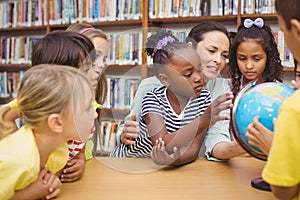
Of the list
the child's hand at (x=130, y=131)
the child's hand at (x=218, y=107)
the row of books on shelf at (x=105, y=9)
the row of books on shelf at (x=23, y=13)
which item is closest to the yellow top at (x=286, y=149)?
the child's hand at (x=218, y=107)

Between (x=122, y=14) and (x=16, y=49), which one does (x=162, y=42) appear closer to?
(x=122, y=14)

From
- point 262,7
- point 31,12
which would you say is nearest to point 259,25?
point 262,7

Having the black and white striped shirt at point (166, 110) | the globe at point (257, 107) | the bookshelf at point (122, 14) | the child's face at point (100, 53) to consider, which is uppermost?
the bookshelf at point (122, 14)

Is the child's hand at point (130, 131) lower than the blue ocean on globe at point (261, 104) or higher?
lower

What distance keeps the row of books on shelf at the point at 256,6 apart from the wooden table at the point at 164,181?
2048 mm

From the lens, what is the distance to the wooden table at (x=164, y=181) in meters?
1.24

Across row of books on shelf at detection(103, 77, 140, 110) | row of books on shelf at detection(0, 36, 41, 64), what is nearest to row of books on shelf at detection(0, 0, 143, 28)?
row of books on shelf at detection(0, 36, 41, 64)

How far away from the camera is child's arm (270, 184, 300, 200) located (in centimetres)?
94

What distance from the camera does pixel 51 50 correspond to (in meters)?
1.45

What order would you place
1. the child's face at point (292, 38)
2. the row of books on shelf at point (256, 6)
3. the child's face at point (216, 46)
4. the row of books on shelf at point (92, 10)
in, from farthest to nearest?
1. the row of books on shelf at point (92, 10)
2. the row of books on shelf at point (256, 6)
3. the child's face at point (216, 46)
4. the child's face at point (292, 38)

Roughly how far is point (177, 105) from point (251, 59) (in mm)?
926

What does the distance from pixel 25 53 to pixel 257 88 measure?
377cm

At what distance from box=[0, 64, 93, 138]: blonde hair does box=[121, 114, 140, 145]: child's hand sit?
44 centimetres

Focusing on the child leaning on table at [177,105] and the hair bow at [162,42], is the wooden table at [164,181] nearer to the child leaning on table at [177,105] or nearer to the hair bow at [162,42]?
the child leaning on table at [177,105]
